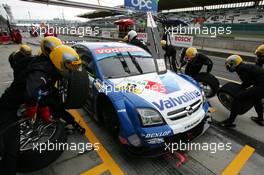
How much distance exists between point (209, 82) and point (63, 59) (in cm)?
359

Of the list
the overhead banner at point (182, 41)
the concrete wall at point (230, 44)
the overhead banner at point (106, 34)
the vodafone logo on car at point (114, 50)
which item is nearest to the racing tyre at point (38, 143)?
the vodafone logo on car at point (114, 50)

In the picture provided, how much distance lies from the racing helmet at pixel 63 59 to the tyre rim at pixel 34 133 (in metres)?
0.85

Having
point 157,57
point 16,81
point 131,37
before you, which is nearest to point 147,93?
point 157,57

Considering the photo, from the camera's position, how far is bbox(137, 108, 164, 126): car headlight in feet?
7.52

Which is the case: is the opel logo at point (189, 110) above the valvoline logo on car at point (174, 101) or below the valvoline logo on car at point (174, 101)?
below

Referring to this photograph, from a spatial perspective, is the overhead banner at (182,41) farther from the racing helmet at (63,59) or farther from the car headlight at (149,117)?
the racing helmet at (63,59)

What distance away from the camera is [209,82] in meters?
4.42

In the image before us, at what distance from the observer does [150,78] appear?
313cm

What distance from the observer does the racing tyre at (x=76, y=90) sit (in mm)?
2303

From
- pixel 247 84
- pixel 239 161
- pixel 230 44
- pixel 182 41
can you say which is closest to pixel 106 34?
pixel 182 41

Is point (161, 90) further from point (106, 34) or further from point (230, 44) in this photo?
point (106, 34)

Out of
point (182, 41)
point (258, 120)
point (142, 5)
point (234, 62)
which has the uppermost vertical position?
point (142, 5)

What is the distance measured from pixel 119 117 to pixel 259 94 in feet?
8.61

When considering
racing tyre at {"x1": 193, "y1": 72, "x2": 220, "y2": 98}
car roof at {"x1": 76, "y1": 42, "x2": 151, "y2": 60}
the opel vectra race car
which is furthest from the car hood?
racing tyre at {"x1": 193, "y1": 72, "x2": 220, "y2": 98}
